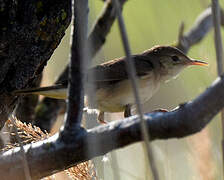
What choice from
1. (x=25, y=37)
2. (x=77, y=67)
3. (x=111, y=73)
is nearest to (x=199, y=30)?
(x=111, y=73)

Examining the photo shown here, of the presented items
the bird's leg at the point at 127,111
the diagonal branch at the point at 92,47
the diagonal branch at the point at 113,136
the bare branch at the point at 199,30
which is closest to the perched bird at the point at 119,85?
the bird's leg at the point at 127,111

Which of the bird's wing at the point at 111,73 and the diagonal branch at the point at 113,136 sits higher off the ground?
the diagonal branch at the point at 113,136

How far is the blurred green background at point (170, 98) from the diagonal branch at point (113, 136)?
40 cm

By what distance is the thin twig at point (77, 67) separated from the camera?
1.52m

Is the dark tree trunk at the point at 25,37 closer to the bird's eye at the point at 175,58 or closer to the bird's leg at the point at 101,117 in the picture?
the bird's leg at the point at 101,117

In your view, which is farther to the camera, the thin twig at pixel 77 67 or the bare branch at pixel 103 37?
the bare branch at pixel 103 37

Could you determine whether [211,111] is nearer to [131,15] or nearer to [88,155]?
[88,155]

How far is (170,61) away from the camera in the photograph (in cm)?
368

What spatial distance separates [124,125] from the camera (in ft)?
4.63

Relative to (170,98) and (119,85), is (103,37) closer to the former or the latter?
(119,85)

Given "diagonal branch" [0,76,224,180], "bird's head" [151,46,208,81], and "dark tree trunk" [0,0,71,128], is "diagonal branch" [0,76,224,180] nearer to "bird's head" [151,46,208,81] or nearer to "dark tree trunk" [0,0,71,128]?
"dark tree trunk" [0,0,71,128]

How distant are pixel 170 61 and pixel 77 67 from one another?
2225 millimetres

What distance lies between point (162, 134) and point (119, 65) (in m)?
1.94

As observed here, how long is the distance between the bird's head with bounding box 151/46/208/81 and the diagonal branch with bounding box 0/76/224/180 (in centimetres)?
205
